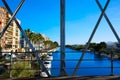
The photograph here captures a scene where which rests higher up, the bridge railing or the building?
the building

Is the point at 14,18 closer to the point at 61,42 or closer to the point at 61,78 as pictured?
the point at 61,42

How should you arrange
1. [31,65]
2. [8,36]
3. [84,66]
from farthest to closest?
1. [8,36]
2. [84,66]
3. [31,65]

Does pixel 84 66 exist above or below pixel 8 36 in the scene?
below

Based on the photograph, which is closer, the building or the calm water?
the calm water

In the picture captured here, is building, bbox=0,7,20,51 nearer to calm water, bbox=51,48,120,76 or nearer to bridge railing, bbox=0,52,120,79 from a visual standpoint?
calm water, bbox=51,48,120,76

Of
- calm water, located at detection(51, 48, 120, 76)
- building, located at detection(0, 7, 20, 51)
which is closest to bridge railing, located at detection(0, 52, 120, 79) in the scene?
calm water, located at detection(51, 48, 120, 76)

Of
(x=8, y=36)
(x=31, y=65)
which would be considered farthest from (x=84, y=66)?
(x=8, y=36)

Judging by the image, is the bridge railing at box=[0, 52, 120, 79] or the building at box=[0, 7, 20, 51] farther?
the building at box=[0, 7, 20, 51]

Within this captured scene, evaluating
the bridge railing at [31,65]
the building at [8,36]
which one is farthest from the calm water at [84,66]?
the building at [8,36]

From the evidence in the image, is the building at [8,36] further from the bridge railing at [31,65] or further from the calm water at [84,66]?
the bridge railing at [31,65]

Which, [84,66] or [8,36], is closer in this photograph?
[84,66]

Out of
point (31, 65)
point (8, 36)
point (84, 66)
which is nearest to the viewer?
point (31, 65)

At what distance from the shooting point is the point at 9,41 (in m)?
97.9

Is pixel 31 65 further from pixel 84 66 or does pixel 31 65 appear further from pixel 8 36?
pixel 8 36
